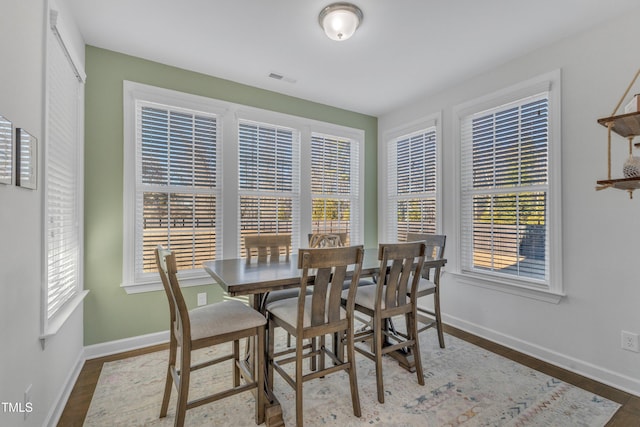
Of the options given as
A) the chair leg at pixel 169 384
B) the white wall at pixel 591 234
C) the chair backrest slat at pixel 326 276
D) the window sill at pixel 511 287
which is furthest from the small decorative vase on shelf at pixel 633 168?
the chair leg at pixel 169 384

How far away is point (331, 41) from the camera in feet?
8.29

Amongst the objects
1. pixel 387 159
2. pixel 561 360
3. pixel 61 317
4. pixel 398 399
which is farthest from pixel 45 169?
pixel 561 360

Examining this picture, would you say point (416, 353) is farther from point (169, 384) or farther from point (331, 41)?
point (331, 41)

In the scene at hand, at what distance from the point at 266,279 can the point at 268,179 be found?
195cm

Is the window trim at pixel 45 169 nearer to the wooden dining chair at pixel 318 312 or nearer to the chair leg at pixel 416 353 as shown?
the wooden dining chair at pixel 318 312

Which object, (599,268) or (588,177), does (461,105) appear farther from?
(599,268)

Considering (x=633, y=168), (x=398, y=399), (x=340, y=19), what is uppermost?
(x=340, y=19)

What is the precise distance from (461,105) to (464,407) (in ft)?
9.40

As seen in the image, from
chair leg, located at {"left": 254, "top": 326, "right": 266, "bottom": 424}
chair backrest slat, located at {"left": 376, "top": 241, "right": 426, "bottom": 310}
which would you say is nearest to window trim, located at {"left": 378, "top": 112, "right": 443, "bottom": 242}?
chair backrest slat, located at {"left": 376, "top": 241, "right": 426, "bottom": 310}

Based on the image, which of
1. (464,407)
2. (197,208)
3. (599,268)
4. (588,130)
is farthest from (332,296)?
(588,130)

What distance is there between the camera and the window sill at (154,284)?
2761mm

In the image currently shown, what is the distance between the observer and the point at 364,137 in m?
4.38

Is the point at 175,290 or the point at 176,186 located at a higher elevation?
the point at 176,186

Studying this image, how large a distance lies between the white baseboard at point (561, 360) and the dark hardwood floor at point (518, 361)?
0.05 meters
